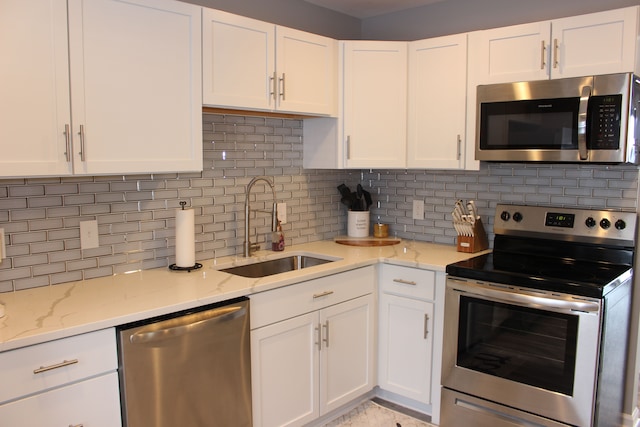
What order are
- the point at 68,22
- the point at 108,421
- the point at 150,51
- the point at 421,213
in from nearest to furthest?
the point at 108,421
the point at 68,22
the point at 150,51
the point at 421,213

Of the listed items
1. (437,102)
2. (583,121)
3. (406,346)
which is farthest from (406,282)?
(583,121)

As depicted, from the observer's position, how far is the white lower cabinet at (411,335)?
108 inches

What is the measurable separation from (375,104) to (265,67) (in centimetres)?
79

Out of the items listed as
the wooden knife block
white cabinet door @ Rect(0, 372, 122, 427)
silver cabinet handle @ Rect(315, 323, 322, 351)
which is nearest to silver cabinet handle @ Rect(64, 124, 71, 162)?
white cabinet door @ Rect(0, 372, 122, 427)

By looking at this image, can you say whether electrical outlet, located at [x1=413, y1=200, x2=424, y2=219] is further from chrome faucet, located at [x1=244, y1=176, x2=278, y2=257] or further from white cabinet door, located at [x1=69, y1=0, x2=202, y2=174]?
white cabinet door, located at [x1=69, y1=0, x2=202, y2=174]

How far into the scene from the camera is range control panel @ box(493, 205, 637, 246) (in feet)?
8.54

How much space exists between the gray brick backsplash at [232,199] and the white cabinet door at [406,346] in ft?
2.29

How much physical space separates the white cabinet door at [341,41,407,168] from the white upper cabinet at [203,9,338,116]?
12 centimetres

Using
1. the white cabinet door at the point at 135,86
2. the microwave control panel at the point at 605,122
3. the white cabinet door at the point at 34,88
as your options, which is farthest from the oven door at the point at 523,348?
the white cabinet door at the point at 34,88

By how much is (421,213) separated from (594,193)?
1.05 meters

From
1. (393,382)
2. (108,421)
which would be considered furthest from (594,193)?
(108,421)

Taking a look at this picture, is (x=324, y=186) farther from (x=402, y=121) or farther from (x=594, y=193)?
(x=594, y=193)

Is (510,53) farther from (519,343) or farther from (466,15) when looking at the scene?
(519,343)

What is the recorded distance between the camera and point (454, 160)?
9.68 feet
